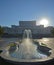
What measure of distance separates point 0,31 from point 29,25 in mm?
52377

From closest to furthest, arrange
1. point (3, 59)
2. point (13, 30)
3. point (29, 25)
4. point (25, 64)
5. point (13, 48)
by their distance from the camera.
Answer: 1. point (25, 64)
2. point (3, 59)
3. point (13, 48)
4. point (13, 30)
5. point (29, 25)

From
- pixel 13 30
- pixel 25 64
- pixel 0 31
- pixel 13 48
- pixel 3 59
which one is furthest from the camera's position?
pixel 13 30

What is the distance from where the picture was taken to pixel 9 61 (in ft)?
27.7

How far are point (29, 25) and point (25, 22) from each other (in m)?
4.03

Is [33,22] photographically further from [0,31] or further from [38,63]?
[38,63]

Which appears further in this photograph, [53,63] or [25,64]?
[53,63]

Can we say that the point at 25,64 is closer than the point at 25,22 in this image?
Yes

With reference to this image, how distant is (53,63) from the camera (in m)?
8.58

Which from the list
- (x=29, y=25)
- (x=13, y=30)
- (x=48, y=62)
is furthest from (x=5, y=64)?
(x=29, y=25)

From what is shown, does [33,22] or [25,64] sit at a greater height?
[33,22]

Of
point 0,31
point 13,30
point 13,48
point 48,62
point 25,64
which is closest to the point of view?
point 25,64

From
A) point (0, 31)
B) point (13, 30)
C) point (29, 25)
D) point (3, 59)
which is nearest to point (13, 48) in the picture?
point (3, 59)

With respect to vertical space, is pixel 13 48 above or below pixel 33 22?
below

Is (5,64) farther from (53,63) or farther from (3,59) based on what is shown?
(53,63)
